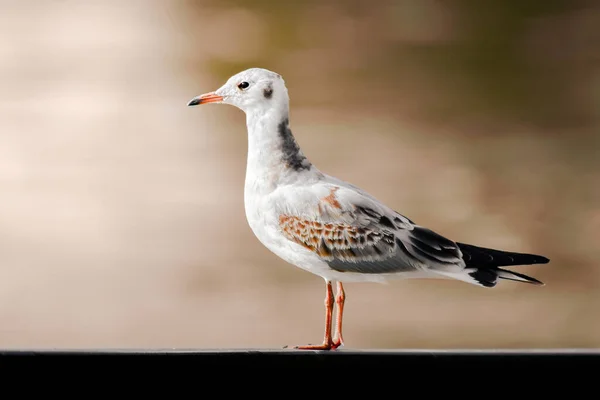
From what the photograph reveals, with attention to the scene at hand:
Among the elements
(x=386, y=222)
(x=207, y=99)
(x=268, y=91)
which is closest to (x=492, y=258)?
(x=386, y=222)

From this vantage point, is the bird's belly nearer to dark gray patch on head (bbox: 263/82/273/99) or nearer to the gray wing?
the gray wing

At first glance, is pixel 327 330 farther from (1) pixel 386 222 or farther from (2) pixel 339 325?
(1) pixel 386 222

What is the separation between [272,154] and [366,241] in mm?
241

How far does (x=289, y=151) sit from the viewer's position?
1.61m

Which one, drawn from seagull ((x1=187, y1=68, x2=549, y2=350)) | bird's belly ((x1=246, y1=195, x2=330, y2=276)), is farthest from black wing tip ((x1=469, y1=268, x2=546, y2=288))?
bird's belly ((x1=246, y1=195, x2=330, y2=276))

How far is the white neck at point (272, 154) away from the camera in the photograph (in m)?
1.59

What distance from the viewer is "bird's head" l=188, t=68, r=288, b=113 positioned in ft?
5.28
